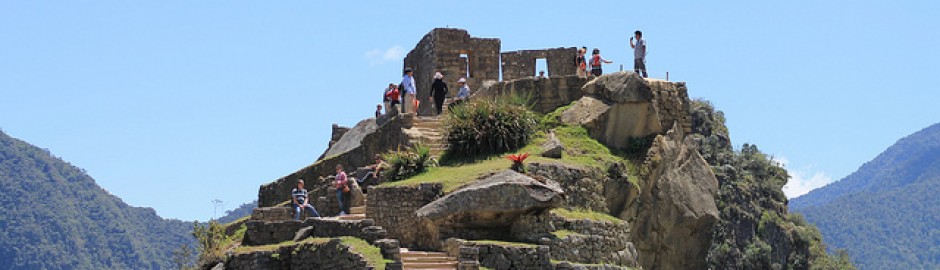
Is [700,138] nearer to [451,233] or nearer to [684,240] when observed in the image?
[684,240]

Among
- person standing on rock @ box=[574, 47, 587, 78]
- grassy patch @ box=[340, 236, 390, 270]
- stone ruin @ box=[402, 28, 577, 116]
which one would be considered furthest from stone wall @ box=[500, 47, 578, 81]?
grassy patch @ box=[340, 236, 390, 270]

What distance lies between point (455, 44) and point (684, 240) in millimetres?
9560

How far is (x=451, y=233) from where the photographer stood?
32188 millimetres

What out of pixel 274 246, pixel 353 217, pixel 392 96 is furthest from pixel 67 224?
pixel 274 246

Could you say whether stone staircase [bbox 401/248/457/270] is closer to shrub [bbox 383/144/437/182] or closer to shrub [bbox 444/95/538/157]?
shrub [bbox 383/144/437/182]

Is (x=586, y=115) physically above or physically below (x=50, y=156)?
below

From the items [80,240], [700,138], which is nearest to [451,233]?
[700,138]

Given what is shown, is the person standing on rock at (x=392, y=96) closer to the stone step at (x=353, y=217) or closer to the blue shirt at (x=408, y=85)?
the blue shirt at (x=408, y=85)

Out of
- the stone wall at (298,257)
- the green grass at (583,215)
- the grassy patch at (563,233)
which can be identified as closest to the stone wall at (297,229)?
the stone wall at (298,257)

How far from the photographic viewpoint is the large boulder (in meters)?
31.7

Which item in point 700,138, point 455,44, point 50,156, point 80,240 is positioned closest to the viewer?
point 455,44

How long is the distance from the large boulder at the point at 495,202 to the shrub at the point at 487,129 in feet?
12.0

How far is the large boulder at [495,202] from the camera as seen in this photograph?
31734mm

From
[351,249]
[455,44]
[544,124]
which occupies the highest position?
[455,44]
